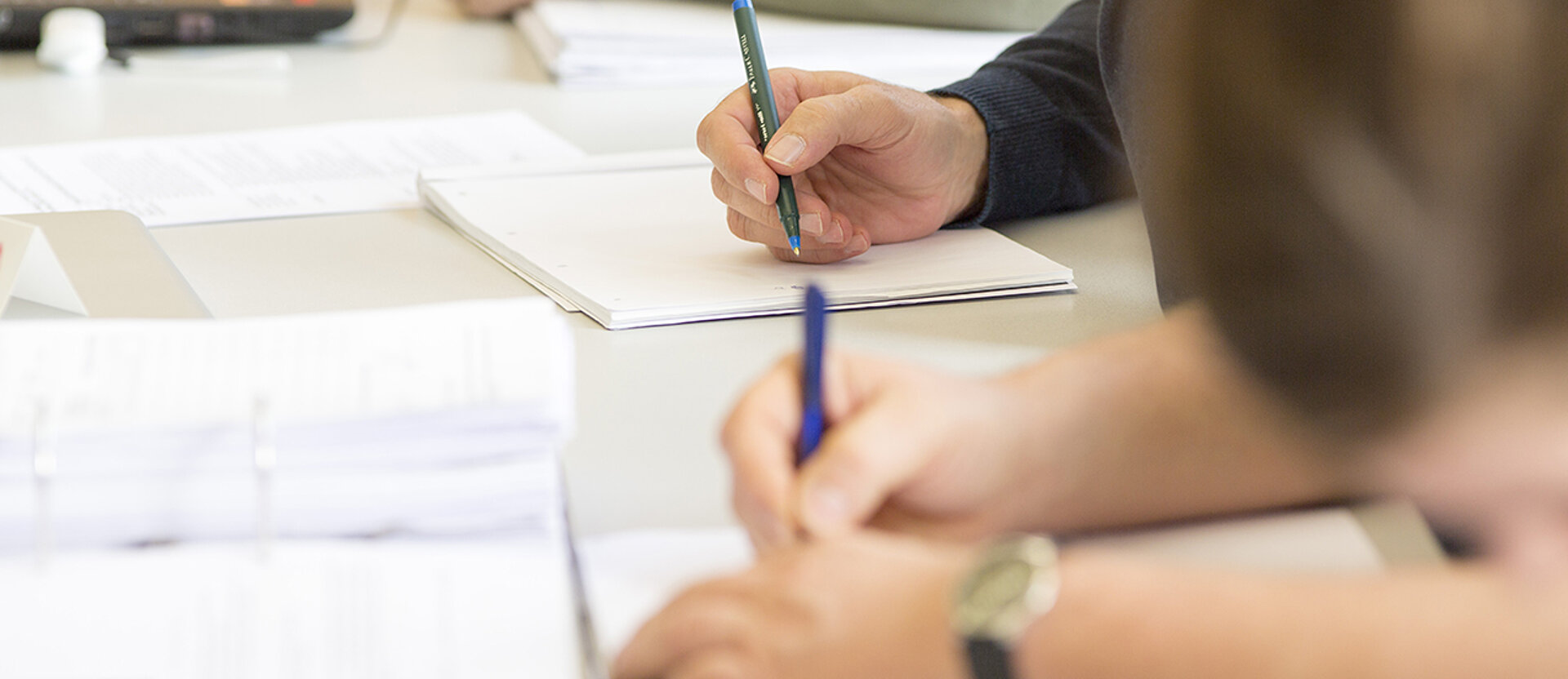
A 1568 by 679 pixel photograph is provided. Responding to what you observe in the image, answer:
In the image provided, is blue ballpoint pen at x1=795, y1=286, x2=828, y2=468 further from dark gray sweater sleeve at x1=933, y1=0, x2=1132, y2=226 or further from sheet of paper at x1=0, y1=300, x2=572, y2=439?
dark gray sweater sleeve at x1=933, y1=0, x2=1132, y2=226

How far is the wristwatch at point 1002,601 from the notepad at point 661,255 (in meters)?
0.39

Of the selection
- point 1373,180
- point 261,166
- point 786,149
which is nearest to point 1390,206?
point 1373,180

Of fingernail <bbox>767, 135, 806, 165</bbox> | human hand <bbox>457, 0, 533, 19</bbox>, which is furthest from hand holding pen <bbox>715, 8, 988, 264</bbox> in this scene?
human hand <bbox>457, 0, 533, 19</bbox>

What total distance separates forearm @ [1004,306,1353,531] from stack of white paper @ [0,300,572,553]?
0.60 feet

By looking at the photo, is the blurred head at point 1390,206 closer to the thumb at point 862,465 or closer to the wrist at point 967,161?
the thumb at point 862,465

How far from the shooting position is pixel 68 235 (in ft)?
2.56

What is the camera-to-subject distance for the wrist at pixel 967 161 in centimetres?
96

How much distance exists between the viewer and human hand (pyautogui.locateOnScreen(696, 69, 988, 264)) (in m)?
0.85

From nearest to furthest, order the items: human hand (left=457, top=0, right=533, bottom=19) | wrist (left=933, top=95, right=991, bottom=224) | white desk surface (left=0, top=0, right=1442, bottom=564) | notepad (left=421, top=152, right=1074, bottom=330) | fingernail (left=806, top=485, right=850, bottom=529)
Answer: fingernail (left=806, top=485, right=850, bottom=529) < white desk surface (left=0, top=0, right=1442, bottom=564) < notepad (left=421, top=152, right=1074, bottom=330) < wrist (left=933, top=95, right=991, bottom=224) < human hand (left=457, top=0, right=533, bottom=19)

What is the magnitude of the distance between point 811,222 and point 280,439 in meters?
0.42

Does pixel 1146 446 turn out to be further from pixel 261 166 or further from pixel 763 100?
pixel 261 166

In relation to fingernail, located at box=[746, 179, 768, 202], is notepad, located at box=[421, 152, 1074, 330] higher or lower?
lower

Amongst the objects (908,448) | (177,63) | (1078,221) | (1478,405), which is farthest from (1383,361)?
(177,63)

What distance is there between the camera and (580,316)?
80 cm
